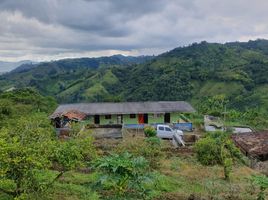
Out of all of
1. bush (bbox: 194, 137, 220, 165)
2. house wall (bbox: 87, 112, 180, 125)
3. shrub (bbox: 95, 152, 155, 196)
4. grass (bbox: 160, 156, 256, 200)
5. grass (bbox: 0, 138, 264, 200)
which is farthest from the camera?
house wall (bbox: 87, 112, 180, 125)

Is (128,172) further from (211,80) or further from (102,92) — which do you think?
(102,92)

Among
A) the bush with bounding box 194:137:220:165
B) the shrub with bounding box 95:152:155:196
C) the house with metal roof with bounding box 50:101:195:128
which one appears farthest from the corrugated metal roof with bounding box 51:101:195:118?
the shrub with bounding box 95:152:155:196

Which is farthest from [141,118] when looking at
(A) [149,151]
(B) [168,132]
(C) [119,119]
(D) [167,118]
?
(A) [149,151]

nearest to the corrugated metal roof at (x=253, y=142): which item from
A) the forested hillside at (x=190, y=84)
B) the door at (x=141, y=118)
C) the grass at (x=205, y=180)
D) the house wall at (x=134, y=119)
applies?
the grass at (x=205, y=180)

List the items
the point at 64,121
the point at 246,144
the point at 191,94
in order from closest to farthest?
the point at 246,144 → the point at 64,121 → the point at 191,94

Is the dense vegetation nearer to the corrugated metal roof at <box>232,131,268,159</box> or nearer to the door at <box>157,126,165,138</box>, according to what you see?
the corrugated metal roof at <box>232,131,268,159</box>

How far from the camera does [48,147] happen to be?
39.8ft

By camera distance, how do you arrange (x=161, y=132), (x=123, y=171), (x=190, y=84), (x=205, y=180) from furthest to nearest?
(x=190, y=84) → (x=161, y=132) → (x=205, y=180) → (x=123, y=171)

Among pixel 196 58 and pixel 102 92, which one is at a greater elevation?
pixel 196 58

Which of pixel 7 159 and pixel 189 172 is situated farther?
pixel 189 172

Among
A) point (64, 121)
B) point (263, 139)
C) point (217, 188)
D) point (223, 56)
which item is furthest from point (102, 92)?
point (217, 188)

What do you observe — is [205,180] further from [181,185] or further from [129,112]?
[129,112]

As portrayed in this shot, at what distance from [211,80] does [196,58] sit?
40299 millimetres

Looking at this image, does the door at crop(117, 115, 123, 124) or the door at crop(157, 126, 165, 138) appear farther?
the door at crop(117, 115, 123, 124)
